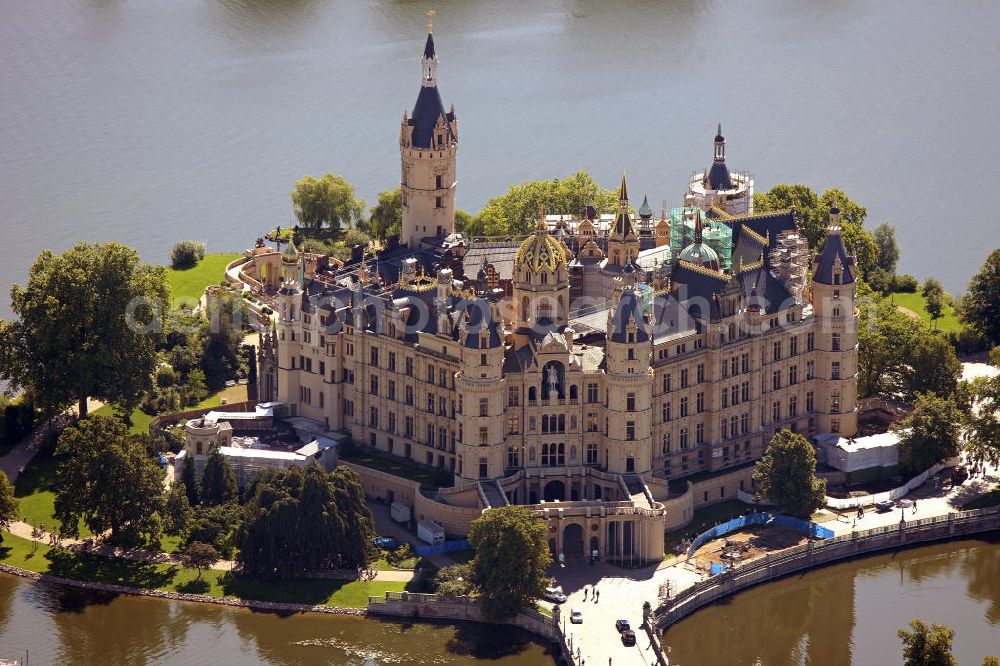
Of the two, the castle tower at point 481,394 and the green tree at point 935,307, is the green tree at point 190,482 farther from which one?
the green tree at point 935,307

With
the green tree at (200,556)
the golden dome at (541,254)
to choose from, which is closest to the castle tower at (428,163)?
the golden dome at (541,254)

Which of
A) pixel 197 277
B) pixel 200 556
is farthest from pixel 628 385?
pixel 197 277

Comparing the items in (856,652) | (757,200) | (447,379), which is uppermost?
(757,200)

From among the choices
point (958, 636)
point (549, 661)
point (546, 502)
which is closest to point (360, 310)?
point (546, 502)

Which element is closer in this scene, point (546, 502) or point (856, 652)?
point (856, 652)

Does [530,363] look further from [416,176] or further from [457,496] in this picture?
[416,176]

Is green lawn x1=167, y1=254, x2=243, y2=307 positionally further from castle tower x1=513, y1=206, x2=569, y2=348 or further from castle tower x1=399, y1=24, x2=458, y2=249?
castle tower x1=513, y1=206, x2=569, y2=348

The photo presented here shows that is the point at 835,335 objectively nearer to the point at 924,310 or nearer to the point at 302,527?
the point at 924,310
